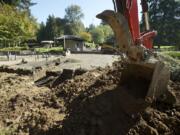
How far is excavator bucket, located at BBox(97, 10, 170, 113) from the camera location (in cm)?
678

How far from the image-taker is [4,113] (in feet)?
32.3

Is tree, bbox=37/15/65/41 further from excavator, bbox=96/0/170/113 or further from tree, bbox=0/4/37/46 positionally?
excavator, bbox=96/0/170/113

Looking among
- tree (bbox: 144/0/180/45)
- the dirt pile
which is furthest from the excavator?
Result: tree (bbox: 144/0/180/45)

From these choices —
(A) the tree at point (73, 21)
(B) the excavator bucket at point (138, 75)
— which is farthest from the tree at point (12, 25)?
(A) the tree at point (73, 21)

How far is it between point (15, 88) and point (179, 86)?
6.16 metres

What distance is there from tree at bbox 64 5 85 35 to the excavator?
324ft

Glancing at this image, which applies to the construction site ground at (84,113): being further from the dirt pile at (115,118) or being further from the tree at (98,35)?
the tree at (98,35)

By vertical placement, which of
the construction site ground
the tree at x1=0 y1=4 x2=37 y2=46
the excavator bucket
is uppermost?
the tree at x1=0 y1=4 x2=37 y2=46

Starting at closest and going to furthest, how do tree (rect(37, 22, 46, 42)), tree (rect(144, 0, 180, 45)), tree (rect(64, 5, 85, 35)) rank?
tree (rect(144, 0, 180, 45)) → tree (rect(37, 22, 46, 42)) → tree (rect(64, 5, 85, 35))

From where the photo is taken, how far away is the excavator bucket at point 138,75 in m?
6.78

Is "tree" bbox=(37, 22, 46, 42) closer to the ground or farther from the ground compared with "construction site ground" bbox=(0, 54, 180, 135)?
A: farther from the ground

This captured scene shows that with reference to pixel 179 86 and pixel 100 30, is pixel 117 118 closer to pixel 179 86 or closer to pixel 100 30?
pixel 179 86

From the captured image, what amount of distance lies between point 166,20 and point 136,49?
46.8 metres

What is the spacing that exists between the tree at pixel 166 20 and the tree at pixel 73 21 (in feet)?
176
